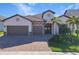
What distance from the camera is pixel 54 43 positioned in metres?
11.1

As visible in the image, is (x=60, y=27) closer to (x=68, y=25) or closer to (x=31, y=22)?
(x=68, y=25)

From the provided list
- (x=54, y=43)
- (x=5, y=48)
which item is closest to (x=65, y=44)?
(x=54, y=43)

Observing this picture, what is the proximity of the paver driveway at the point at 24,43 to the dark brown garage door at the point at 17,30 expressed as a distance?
224 mm

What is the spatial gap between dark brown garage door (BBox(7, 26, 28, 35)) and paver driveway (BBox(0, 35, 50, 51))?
0.22 meters

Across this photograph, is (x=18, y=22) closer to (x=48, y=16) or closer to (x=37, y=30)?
(x=37, y=30)

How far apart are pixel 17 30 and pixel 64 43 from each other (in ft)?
8.26

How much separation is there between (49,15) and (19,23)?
161 cm

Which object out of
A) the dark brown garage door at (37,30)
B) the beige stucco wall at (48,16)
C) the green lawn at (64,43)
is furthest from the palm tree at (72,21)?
the dark brown garage door at (37,30)

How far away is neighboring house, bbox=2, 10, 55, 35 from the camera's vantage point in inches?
433

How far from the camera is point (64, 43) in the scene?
438 inches

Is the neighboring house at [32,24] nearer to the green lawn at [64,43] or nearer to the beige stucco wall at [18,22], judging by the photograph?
the beige stucco wall at [18,22]

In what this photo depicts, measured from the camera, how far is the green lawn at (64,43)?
36.3ft

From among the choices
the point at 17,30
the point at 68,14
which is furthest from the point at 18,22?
the point at 68,14
